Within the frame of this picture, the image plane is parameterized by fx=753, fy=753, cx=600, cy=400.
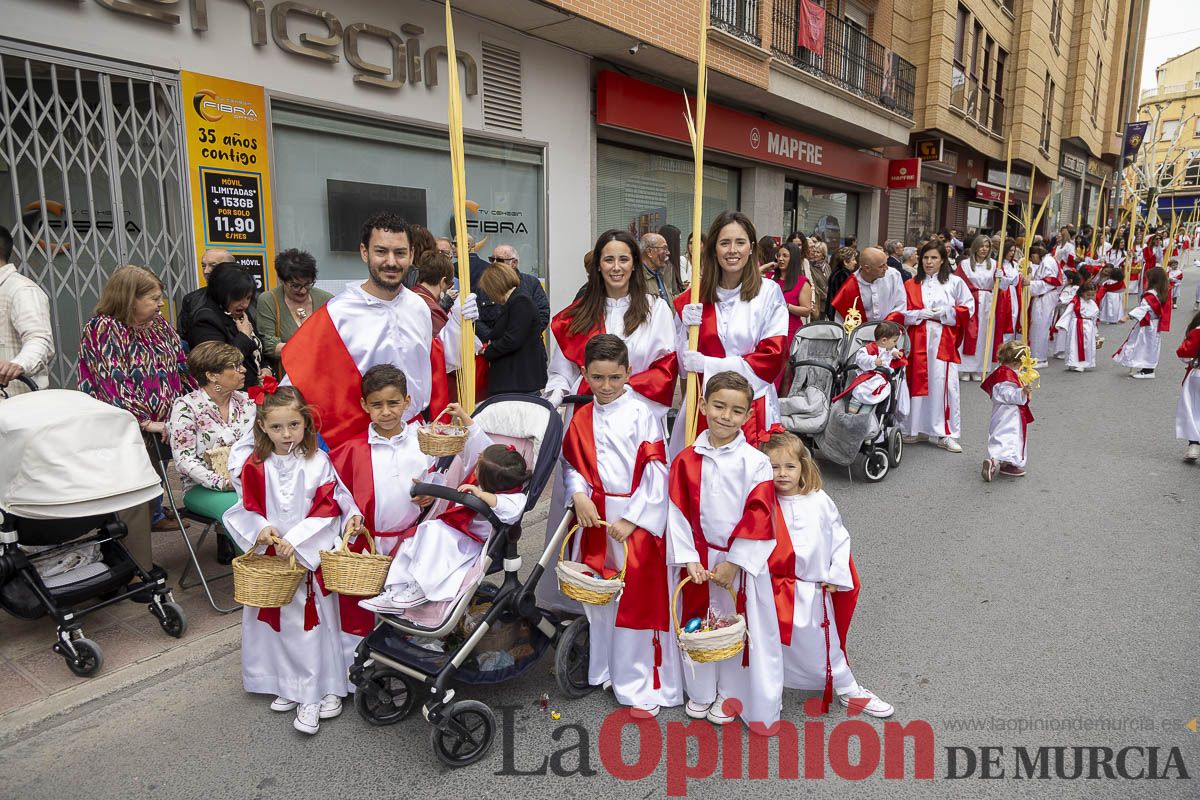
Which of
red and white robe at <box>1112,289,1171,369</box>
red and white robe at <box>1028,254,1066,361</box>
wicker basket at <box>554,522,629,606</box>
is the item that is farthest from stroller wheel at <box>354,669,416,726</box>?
red and white robe at <box>1028,254,1066,361</box>

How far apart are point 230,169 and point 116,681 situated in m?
4.62

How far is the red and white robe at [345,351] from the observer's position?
135 inches

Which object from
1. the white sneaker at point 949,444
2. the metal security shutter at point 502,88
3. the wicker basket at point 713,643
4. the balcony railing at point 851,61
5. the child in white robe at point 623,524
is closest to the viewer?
the wicker basket at point 713,643

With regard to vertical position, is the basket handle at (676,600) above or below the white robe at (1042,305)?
below

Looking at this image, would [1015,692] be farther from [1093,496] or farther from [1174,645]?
[1093,496]

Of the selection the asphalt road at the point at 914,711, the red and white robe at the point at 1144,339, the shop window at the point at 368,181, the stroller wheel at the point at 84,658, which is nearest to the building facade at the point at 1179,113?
the red and white robe at the point at 1144,339

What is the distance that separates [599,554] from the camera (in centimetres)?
328

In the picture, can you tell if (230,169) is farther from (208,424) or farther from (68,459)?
(68,459)

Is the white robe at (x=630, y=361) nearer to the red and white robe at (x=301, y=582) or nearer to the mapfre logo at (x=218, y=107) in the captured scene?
the red and white robe at (x=301, y=582)

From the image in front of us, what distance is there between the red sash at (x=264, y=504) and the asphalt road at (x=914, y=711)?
0.44 m

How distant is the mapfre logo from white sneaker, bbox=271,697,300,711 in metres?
5.12

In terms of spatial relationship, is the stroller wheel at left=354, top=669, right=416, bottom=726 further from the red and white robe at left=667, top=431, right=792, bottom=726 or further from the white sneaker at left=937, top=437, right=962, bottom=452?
the white sneaker at left=937, top=437, right=962, bottom=452

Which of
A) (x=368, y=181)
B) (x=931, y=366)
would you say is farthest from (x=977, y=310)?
(x=368, y=181)

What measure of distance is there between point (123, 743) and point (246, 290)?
2.89 metres
